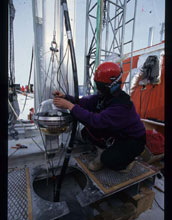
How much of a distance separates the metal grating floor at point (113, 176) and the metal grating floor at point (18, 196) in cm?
62

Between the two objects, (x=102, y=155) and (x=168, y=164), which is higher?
(x=168, y=164)

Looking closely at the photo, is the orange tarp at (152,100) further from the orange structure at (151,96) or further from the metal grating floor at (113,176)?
the metal grating floor at (113,176)

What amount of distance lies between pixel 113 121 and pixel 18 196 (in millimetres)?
1063

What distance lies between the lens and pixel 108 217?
1.12 meters

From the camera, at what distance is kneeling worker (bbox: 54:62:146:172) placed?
116 centimetres

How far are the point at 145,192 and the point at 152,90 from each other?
2894mm

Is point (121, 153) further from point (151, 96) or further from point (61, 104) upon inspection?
point (151, 96)

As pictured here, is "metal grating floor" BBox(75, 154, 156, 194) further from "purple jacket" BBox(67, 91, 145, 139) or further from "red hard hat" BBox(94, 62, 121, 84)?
"red hard hat" BBox(94, 62, 121, 84)

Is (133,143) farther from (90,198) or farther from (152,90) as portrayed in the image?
(152,90)

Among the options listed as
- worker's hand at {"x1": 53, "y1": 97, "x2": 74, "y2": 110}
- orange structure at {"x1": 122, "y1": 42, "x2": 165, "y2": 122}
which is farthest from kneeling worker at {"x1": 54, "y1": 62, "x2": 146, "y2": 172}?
orange structure at {"x1": 122, "y1": 42, "x2": 165, "y2": 122}

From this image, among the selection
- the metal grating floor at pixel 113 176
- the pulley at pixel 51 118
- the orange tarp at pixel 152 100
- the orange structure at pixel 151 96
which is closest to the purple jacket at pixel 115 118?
the pulley at pixel 51 118

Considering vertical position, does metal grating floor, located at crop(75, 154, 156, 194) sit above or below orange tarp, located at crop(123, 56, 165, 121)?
below

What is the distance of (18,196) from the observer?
3.34 feet
